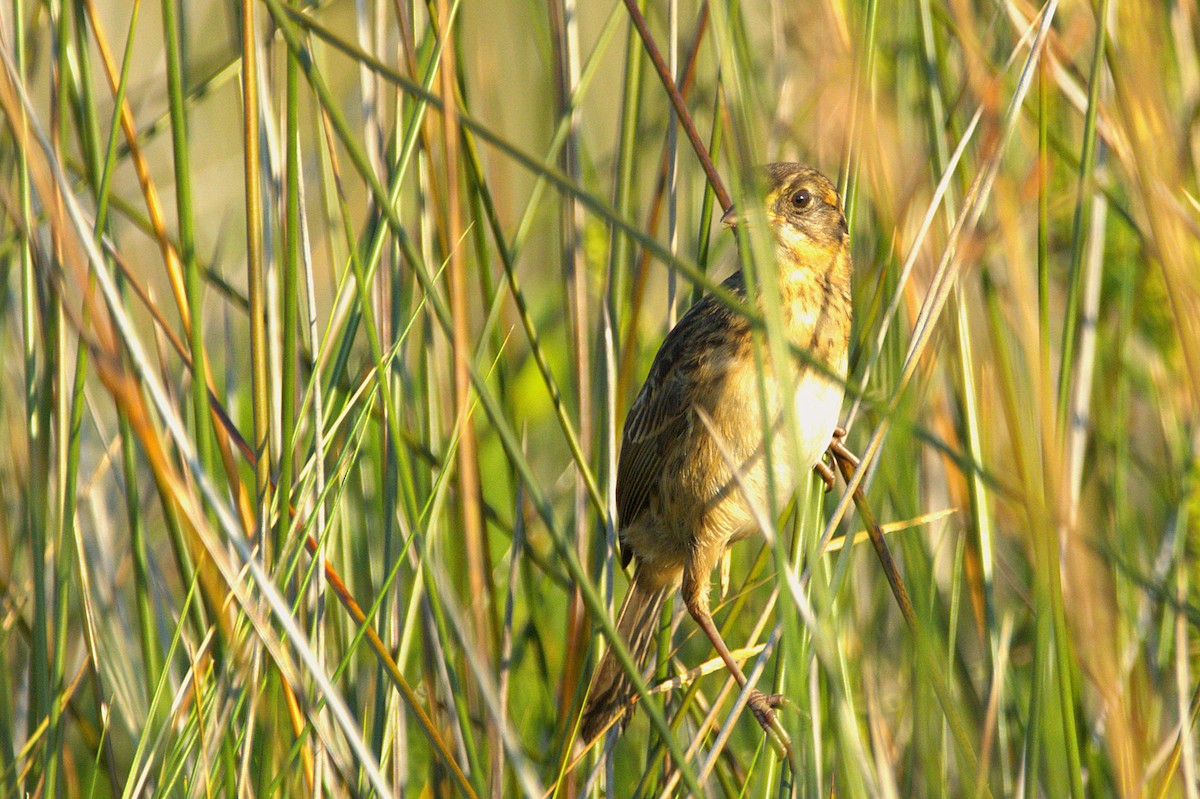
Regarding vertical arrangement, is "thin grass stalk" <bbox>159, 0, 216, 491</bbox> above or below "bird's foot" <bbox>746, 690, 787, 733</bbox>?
above

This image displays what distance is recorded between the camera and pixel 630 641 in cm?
303

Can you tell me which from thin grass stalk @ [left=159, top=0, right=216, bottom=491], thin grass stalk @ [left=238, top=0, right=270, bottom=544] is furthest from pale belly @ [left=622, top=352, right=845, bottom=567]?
thin grass stalk @ [left=159, top=0, right=216, bottom=491]

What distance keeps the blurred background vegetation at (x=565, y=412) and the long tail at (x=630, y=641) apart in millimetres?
83

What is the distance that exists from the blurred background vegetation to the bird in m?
0.11

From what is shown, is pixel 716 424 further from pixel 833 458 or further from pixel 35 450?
pixel 35 450

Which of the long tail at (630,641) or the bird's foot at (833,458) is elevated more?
the bird's foot at (833,458)

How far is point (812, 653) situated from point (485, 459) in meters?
1.73

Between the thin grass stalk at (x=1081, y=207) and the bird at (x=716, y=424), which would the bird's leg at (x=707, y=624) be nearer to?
the bird at (x=716, y=424)

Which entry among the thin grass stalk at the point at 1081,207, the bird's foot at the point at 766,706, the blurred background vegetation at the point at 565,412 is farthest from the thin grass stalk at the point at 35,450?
the thin grass stalk at the point at 1081,207

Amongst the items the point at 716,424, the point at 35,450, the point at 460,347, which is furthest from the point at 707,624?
the point at 35,450

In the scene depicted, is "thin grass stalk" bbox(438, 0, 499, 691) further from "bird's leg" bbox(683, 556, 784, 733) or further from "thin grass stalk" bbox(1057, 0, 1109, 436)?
"thin grass stalk" bbox(1057, 0, 1109, 436)

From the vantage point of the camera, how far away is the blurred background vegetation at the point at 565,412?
1.68m

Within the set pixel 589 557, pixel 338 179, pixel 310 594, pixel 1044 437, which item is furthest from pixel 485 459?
pixel 1044 437

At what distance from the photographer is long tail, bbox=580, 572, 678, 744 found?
261cm
